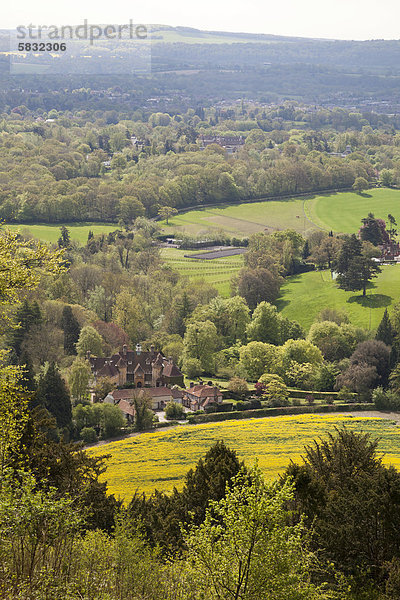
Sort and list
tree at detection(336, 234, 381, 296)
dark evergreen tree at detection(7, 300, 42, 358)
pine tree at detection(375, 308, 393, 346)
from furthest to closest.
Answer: tree at detection(336, 234, 381, 296), pine tree at detection(375, 308, 393, 346), dark evergreen tree at detection(7, 300, 42, 358)

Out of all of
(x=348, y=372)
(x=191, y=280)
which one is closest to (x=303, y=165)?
(x=191, y=280)

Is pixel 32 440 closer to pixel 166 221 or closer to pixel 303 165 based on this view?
pixel 166 221

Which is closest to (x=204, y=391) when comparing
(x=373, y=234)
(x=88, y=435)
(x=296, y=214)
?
(x=88, y=435)

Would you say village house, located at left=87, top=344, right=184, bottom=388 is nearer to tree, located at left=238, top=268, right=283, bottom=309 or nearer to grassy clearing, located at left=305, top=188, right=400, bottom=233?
tree, located at left=238, top=268, right=283, bottom=309

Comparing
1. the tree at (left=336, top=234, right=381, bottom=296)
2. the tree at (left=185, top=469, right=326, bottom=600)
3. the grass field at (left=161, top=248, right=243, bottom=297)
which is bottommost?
the grass field at (left=161, top=248, right=243, bottom=297)

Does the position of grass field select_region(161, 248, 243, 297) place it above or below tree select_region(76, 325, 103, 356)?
below

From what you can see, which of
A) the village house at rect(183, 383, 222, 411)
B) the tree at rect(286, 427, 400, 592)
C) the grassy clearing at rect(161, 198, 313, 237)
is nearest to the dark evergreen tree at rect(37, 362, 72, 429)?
the village house at rect(183, 383, 222, 411)
